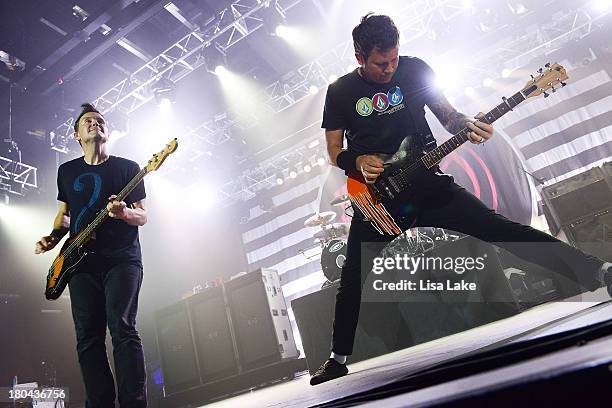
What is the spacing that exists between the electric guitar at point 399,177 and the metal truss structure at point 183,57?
6.49 metres

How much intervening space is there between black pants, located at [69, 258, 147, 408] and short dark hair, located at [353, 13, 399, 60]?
2.04 metres

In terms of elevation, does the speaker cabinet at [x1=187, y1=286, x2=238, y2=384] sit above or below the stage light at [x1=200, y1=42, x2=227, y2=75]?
below

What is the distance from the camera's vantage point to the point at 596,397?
511mm

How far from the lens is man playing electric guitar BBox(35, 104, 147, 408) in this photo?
246 centimetres

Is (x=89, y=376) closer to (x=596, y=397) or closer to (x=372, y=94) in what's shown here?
(x=372, y=94)

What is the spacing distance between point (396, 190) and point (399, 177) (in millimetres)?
79

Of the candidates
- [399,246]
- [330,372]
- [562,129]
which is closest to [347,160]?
[330,372]

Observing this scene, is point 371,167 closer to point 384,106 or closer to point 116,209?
point 384,106

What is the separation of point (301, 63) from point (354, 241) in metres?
8.40

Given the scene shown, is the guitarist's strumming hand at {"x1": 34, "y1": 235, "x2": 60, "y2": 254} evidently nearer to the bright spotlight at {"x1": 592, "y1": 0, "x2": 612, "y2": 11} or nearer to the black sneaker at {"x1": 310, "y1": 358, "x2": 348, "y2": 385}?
the black sneaker at {"x1": 310, "y1": 358, "x2": 348, "y2": 385}

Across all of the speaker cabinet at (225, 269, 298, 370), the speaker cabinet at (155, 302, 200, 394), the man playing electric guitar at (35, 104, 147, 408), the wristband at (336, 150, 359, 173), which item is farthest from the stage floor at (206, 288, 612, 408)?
the speaker cabinet at (155, 302, 200, 394)

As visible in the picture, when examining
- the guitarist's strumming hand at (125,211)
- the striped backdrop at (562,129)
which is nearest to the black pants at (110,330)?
the guitarist's strumming hand at (125,211)

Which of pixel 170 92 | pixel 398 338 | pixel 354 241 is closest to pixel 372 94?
pixel 354 241

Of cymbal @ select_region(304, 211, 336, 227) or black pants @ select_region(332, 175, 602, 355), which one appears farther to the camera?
cymbal @ select_region(304, 211, 336, 227)
